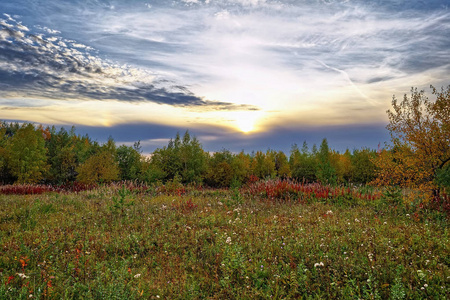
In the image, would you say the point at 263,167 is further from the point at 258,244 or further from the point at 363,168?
the point at 258,244

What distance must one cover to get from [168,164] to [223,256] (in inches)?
1023

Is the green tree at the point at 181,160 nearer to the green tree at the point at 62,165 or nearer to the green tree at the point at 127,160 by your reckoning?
the green tree at the point at 127,160

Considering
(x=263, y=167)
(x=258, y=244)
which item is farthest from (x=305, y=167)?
(x=258, y=244)

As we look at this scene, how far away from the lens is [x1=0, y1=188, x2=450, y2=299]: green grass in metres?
4.95

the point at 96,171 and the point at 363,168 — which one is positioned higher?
the point at 363,168

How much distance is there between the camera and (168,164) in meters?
31.4

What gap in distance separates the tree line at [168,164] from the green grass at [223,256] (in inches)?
617

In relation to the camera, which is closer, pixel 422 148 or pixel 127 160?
pixel 422 148

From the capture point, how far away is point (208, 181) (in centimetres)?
3325

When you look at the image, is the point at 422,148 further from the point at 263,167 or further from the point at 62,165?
the point at 62,165

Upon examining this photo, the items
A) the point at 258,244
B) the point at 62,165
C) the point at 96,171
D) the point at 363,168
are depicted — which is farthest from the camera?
the point at 62,165

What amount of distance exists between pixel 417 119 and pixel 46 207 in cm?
1588

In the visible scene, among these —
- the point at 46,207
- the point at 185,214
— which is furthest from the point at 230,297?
the point at 46,207

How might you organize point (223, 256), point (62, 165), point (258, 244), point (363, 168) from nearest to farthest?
point (223, 256) < point (258, 244) < point (363, 168) < point (62, 165)
